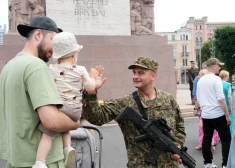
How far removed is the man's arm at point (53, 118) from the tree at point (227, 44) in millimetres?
51454

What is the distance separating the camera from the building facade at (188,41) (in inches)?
3612

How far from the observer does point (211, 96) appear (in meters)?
5.78

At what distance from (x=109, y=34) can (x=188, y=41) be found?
283ft

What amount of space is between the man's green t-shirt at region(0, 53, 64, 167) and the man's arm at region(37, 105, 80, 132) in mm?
38

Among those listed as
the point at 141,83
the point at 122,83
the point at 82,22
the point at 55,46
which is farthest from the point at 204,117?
the point at 82,22

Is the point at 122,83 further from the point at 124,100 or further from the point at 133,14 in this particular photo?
the point at 124,100

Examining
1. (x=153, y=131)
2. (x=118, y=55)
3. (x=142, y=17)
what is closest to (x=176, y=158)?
(x=153, y=131)

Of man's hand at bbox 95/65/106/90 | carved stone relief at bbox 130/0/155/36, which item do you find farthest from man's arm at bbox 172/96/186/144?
carved stone relief at bbox 130/0/155/36

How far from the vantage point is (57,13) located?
12961 millimetres

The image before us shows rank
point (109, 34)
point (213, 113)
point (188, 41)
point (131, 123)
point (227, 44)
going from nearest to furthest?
point (131, 123) < point (213, 113) < point (109, 34) < point (227, 44) < point (188, 41)

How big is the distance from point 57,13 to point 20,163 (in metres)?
11.4

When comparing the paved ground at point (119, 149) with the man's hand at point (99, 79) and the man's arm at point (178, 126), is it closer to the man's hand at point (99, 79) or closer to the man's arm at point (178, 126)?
the man's arm at point (178, 126)

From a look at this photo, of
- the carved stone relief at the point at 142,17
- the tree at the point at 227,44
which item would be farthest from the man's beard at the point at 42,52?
the tree at the point at 227,44

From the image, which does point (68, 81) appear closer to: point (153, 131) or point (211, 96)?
point (153, 131)
